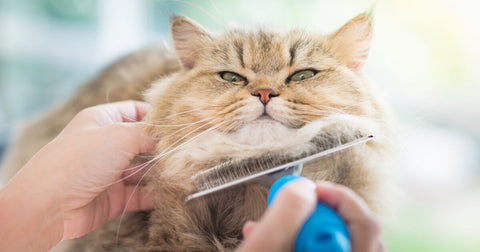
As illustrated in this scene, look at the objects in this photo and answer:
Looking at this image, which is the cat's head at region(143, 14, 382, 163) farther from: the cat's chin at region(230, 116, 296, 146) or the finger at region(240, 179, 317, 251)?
the finger at region(240, 179, 317, 251)

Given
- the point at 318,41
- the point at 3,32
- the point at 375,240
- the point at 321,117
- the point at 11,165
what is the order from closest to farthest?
1. the point at 375,240
2. the point at 321,117
3. the point at 318,41
4. the point at 11,165
5. the point at 3,32

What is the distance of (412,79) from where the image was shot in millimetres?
1877

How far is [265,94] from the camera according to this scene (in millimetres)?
901

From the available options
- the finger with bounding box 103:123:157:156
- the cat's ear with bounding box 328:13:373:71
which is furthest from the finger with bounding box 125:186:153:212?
the cat's ear with bounding box 328:13:373:71

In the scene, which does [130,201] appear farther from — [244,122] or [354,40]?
[354,40]

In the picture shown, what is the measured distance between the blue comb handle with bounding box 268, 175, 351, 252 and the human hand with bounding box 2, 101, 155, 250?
0.61 m

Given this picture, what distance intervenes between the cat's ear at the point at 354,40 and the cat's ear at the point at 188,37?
404 mm

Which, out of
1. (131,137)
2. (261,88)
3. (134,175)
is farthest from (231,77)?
(134,175)

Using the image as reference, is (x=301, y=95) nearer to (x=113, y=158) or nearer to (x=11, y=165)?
(x=113, y=158)

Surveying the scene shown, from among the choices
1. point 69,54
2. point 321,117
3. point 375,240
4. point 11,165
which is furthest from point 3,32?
point 375,240

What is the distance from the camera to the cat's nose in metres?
0.90

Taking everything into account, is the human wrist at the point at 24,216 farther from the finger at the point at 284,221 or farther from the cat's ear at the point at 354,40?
the cat's ear at the point at 354,40

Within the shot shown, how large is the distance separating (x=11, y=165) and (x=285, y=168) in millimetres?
1601

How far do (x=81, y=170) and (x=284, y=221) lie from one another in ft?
2.07
